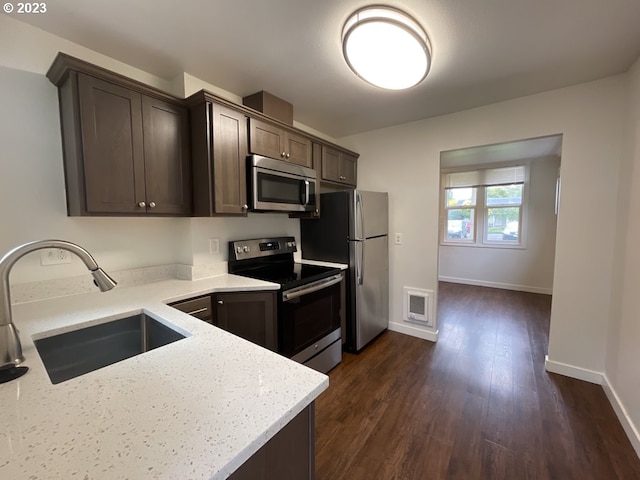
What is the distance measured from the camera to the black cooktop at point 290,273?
6.88ft

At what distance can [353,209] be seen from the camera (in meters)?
2.67

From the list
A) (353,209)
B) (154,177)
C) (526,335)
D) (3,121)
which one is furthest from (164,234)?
(526,335)

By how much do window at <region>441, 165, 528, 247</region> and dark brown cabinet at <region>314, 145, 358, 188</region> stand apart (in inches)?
128

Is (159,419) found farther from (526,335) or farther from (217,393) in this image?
(526,335)

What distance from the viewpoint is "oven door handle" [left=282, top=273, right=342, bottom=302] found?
2.01 m

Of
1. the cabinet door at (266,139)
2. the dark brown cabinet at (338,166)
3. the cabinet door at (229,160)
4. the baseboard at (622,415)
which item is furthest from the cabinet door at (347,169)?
the baseboard at (622,415)

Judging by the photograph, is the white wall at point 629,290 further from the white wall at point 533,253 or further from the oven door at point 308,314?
the white wall at point 533,253

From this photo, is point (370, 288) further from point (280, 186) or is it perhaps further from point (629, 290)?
point (629, 290)

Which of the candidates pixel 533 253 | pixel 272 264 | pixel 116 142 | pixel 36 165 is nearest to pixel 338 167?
pixel 272 264

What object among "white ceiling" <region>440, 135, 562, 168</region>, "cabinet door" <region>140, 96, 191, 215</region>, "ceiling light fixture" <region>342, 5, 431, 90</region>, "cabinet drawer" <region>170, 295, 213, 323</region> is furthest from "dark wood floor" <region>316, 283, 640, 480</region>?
"white ceiling" <region>440, 135, 562, 168</region>

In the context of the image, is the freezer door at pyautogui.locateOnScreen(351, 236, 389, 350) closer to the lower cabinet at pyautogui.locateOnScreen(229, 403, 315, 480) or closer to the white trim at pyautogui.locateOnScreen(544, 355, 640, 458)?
the white trim at pyautogui.locateOnScreen(544, 355, 640, 458)

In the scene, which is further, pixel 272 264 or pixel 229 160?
pixel 272 264

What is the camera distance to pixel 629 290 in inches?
71.1

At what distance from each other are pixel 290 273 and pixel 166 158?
4.13 ft
